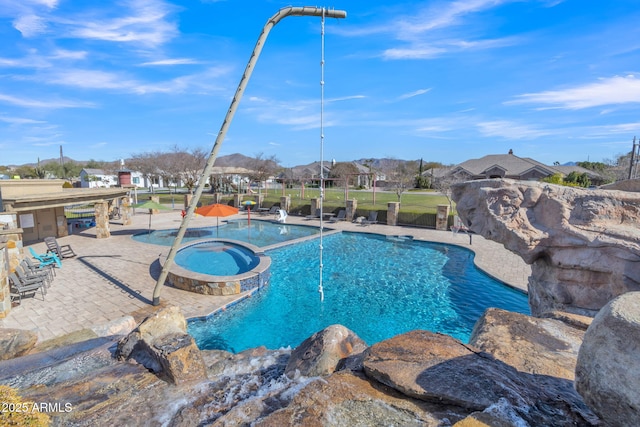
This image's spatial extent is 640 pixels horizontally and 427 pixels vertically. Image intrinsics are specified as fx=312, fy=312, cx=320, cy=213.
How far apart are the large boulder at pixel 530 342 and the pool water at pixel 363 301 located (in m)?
4.13

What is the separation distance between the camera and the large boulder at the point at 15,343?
5816mm

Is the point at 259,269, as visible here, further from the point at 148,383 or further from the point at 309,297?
the point at 148,383

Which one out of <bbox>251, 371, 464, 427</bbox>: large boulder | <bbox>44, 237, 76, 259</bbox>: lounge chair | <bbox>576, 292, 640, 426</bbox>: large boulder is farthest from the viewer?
<bbox>44, 237, 76, 259</bbox>: lounge chair

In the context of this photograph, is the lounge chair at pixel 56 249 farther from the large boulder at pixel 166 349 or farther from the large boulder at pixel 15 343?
the large boulder at pixel 166 349

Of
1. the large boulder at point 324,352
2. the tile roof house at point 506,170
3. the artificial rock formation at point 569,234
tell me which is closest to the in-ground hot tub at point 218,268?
the large boulder at point 324,352

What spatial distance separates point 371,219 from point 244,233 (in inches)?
391

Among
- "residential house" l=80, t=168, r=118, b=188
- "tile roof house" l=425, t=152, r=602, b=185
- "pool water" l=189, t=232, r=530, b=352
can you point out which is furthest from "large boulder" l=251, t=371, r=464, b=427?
"residential house" l=80, t=168, r=118, b=188

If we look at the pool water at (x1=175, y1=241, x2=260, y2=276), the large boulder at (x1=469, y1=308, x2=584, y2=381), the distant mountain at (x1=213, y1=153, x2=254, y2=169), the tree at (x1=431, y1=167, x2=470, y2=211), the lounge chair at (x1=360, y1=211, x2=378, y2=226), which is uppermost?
the distant mountain at (x1=213, y1=153, x2=254, y2=169)

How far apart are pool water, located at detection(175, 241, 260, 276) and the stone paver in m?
1.45

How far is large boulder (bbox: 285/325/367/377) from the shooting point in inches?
165

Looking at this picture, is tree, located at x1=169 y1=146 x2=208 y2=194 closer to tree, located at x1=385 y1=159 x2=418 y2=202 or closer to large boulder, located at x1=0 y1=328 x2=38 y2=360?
tree, located at x1=385 y1=159 x2=418 y2=202

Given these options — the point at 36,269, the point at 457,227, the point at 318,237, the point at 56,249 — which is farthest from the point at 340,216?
the point at 36,269

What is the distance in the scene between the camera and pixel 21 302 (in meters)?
9.55

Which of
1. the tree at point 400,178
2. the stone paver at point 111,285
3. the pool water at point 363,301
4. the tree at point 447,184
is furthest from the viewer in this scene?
the tree at point 400,178
